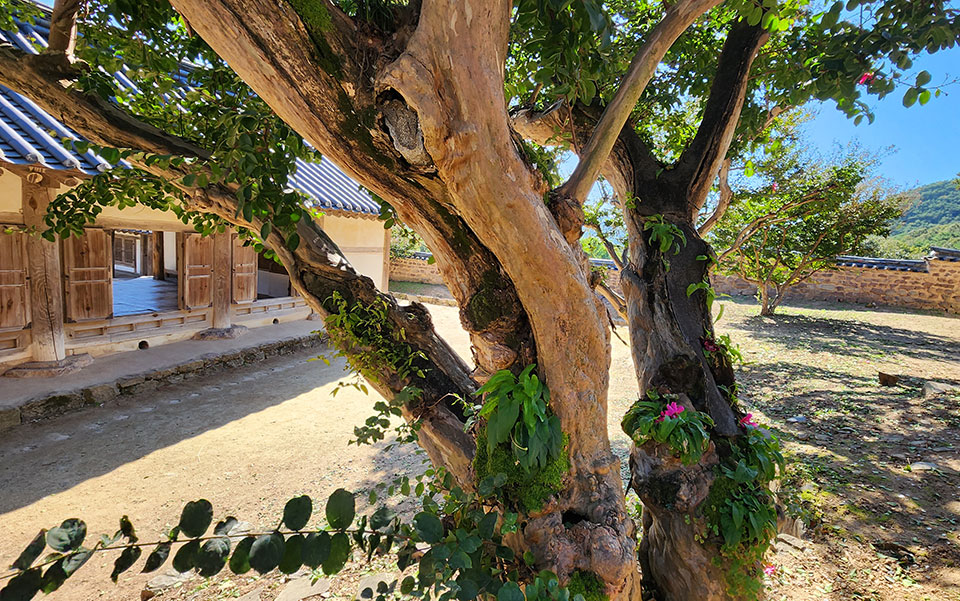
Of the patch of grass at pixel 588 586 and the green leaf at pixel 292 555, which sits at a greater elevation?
the green leaf at pixel 292 555

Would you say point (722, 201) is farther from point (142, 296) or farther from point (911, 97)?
point (142, 296)

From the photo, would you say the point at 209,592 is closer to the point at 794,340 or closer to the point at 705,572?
the point at 705,572

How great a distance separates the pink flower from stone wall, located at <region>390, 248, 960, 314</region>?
37.1ft

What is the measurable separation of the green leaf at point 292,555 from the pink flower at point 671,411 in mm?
1420

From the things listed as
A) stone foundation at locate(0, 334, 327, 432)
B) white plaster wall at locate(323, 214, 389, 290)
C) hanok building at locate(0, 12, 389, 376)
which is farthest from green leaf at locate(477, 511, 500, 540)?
white plaster wall at locate(323, 214, 389, 290)

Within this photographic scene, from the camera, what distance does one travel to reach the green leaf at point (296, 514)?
829 millimetres

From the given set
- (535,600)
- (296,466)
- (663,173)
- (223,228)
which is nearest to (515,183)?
(535,600)

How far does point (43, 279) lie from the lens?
5207 mm

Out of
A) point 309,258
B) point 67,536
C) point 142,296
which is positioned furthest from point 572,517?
point 142,296

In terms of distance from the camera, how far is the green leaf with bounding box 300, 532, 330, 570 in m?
0.84

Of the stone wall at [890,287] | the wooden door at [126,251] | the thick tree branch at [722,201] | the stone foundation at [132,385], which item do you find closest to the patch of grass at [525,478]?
the thick tree branch at [722,201]

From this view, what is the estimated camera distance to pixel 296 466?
4031 millimetres

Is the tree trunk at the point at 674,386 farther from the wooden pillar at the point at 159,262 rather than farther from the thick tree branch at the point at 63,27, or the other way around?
the wooden pillar at the point at 159,262

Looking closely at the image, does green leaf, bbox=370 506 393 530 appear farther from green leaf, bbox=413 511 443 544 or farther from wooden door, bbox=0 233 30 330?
wooden door, bbox=0 233 30 330
